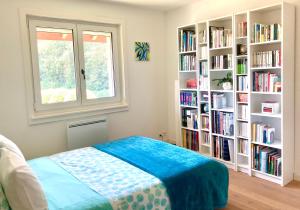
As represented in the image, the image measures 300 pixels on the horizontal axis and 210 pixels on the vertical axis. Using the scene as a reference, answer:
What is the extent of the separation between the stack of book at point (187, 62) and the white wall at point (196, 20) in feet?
1.39

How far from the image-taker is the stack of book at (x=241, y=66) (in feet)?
10.6

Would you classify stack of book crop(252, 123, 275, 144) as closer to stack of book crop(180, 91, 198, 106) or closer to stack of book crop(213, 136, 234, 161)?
stack of book crop(213, 136, 234, 161)

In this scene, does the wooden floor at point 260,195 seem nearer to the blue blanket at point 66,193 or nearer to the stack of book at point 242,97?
the stack of book at point 242,97

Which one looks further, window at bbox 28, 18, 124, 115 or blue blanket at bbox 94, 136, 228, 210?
window at bbox 28, 18, 124, 115

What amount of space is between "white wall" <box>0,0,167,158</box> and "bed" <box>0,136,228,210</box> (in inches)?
28.9

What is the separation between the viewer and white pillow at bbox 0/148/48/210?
5.07ft

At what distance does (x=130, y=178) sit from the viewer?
2195mm

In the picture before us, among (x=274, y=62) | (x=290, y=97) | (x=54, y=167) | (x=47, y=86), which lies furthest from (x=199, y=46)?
(x=54, y=167)

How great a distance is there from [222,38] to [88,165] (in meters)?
2.35

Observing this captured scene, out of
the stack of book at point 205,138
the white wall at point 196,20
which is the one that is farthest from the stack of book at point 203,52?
the stack of book at point 205,138

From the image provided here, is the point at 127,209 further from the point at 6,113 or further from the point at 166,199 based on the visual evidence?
the point at 6,113

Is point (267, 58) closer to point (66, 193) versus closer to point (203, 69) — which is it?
point (203, 69)

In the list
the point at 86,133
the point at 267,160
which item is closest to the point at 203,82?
the point at 267,160

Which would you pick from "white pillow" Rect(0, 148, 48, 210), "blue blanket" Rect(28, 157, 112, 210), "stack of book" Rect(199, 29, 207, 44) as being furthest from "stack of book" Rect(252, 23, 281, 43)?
"white pillow" Rect(0, 148, 48, 210)
